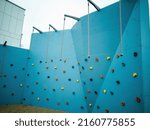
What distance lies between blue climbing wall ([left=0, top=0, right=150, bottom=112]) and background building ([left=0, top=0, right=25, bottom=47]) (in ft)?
9.57

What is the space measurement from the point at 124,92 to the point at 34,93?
372 centimetres

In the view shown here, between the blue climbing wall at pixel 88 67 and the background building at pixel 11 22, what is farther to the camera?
the background building at pixel 11 22

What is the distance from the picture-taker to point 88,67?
4.54 metres

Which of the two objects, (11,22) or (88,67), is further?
(11,22)

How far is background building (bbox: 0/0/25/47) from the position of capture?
27.2 feet

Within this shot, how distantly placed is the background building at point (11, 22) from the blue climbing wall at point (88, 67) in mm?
2917

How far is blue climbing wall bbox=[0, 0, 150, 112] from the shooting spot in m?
3.31

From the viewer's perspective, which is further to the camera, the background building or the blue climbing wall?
the background building

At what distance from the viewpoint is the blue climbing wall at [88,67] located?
130 inches

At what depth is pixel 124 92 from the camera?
11.4 feet

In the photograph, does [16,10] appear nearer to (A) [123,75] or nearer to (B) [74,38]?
(B) [74,38]

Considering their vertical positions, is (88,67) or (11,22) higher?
(11,22)

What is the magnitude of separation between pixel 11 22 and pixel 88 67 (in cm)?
657

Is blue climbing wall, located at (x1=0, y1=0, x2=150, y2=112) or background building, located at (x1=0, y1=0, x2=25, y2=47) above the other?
background building, located at (x1=0, y1=0, x2=25, y2=47)
